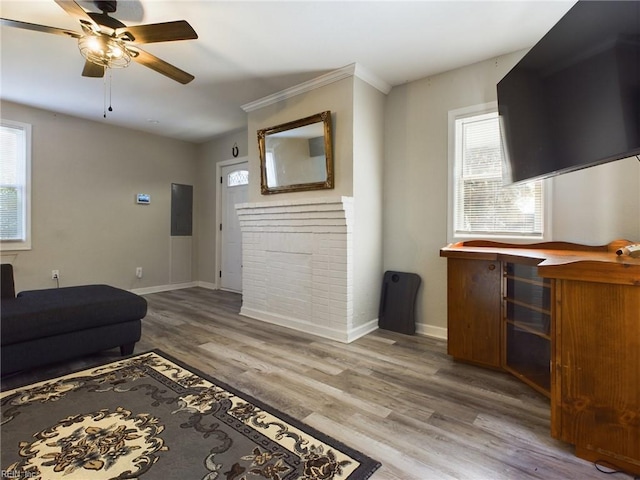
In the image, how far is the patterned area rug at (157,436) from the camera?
1341 millimetres

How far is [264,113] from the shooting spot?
371cm

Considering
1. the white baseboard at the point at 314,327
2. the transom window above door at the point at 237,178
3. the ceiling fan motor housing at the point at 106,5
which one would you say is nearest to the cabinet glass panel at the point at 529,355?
the white baseboard at the point at 314,327

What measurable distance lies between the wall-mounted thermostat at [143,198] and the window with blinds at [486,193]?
4.48 metres

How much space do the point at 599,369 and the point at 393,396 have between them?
3.38ft

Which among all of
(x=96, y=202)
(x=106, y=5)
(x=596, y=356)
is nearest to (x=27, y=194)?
(x=96, y=202)

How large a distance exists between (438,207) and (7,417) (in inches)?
130

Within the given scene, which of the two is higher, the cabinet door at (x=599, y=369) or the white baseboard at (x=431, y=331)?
the cabinet door at (x=599, y=369)

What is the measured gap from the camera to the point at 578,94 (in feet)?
5.40

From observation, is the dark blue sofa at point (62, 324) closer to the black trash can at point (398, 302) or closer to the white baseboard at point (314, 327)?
the white baseboard at point (314, 327)

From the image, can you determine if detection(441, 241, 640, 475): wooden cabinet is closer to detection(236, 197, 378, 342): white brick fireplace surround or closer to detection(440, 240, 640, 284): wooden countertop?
detection(440, 240, 640, 284): wooden countertop

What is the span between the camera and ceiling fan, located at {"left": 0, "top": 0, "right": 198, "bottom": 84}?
74.3 inches

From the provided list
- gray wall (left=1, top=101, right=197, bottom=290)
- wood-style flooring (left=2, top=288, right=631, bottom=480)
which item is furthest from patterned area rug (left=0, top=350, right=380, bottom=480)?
gray wall (left=1, top=101, right=197, bottom=290)

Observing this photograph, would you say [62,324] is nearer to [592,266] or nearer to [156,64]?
[156,64]

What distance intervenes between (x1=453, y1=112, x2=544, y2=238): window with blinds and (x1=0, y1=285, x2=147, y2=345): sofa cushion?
2893mm
